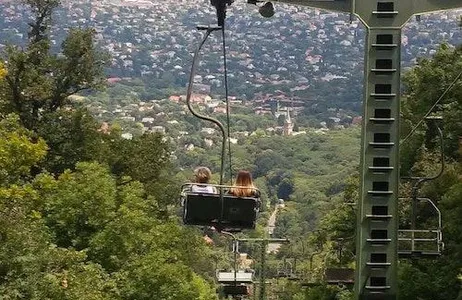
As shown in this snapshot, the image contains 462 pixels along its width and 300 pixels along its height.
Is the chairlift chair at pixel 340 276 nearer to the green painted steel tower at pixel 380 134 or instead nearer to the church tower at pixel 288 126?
the green painted steel tower at pixel 380 134

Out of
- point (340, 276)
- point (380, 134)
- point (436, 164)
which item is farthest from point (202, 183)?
point (436, 164)

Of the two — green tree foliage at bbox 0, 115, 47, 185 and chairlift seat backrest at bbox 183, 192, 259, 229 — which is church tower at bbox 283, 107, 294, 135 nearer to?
green tree foliage at bbox 0, 115, 47, 185

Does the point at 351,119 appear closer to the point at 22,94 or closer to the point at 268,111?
the point at 268,111

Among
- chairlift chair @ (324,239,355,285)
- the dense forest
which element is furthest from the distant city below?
chairlift chair @ (324,239,355,285)

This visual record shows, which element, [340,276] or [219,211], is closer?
[219,211]

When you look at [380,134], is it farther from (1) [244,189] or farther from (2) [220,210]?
(1) [244,189]

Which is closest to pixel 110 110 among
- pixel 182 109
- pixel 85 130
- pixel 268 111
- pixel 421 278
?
pixel 182 109
